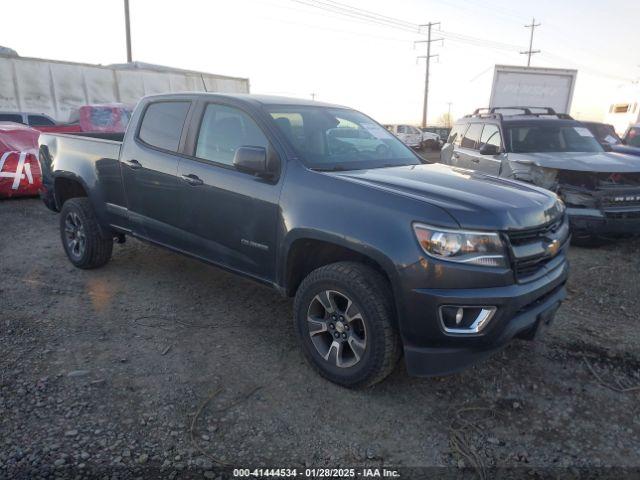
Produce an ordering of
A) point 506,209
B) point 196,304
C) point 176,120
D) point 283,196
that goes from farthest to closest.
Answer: point 196,304, point 176,120, point 283,196, point 506,209

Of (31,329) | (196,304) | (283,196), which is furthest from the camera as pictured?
(196,304)

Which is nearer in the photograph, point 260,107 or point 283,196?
point 283,196

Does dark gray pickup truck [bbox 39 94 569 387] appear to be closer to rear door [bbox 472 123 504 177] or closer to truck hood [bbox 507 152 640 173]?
truck hood [bbox 507 152 640 173]

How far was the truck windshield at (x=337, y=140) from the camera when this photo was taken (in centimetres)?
327

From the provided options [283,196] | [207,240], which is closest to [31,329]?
[207,240]

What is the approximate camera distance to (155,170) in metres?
3.87

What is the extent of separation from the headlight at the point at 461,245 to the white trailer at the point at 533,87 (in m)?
11.5

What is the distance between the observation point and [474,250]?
2451 mm

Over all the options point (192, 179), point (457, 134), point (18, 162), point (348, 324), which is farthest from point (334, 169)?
point (18, 162)

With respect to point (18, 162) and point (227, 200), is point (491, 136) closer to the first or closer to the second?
point (227, 200)

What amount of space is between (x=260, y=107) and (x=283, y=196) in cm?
80

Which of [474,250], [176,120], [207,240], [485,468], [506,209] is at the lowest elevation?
[485,468]

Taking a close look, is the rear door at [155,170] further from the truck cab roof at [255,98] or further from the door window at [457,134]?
the door window at [457,134]

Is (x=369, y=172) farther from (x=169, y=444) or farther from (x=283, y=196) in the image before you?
(x=169, y=444)
